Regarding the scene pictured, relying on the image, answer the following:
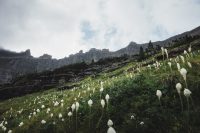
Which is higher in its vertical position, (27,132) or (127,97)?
(127,97)

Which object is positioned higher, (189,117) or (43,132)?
(189,117)

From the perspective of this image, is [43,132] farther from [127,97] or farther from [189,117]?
[189,117]

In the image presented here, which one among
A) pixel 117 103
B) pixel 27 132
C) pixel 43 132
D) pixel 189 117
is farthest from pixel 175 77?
pixel 27 132

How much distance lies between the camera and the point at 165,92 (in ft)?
44.9

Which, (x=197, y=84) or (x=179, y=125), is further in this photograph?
(x=197, y=84)

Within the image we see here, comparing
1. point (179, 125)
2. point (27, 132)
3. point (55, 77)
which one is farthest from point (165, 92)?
point (55, 77)

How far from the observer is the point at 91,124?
1320 cm

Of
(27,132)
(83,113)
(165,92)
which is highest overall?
(165,92)

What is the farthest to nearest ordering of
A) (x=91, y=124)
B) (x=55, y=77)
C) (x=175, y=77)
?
(x=55, y=77) → (x=175, y=77) → (x=91, y=124)

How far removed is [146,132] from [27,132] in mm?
9354

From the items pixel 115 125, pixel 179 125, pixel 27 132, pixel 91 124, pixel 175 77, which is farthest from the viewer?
pixel 27 132

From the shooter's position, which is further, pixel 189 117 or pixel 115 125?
pixel 115 125

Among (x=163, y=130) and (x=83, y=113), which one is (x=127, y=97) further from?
(x=163, y=130)

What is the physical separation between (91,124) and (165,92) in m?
4.17
